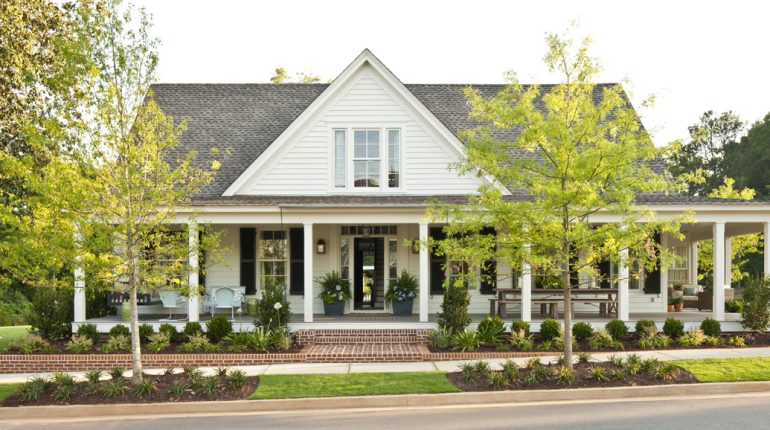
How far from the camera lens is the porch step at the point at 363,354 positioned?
1309 cm

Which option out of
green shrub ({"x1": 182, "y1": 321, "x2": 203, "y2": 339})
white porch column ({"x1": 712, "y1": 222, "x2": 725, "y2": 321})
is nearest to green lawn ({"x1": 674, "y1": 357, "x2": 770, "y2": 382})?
white porch column ({"x1": 712, "y1": 222, "x2": 725, "y2": 321})

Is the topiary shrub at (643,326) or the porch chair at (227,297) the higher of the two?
the porch chair at (227,297)

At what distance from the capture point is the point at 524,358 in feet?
43.0

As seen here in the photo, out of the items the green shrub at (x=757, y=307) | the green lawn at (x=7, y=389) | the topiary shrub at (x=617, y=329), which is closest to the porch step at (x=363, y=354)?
the topiary shrub at (x=617, y=329)

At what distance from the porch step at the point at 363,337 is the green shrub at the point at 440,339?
489mm

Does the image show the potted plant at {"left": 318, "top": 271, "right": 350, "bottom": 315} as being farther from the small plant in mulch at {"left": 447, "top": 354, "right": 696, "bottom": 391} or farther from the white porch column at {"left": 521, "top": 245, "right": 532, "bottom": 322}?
the small plant in mulch at {"left": 447, "top": 354, "right": 696, "bottom": 391}

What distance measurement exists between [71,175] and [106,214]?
0.90 m

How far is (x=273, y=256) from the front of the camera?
58.7 ft

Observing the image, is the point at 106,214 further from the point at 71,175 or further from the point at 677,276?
the point at 677,276

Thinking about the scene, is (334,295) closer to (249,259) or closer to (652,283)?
(249,259)

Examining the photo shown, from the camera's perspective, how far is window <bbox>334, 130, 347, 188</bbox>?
17.2 m

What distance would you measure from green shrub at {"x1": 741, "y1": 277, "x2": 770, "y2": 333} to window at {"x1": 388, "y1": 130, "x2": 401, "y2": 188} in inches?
355

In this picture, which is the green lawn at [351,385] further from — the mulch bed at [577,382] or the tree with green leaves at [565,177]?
the tree with green leaves at [565,177]

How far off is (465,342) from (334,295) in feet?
14.7
